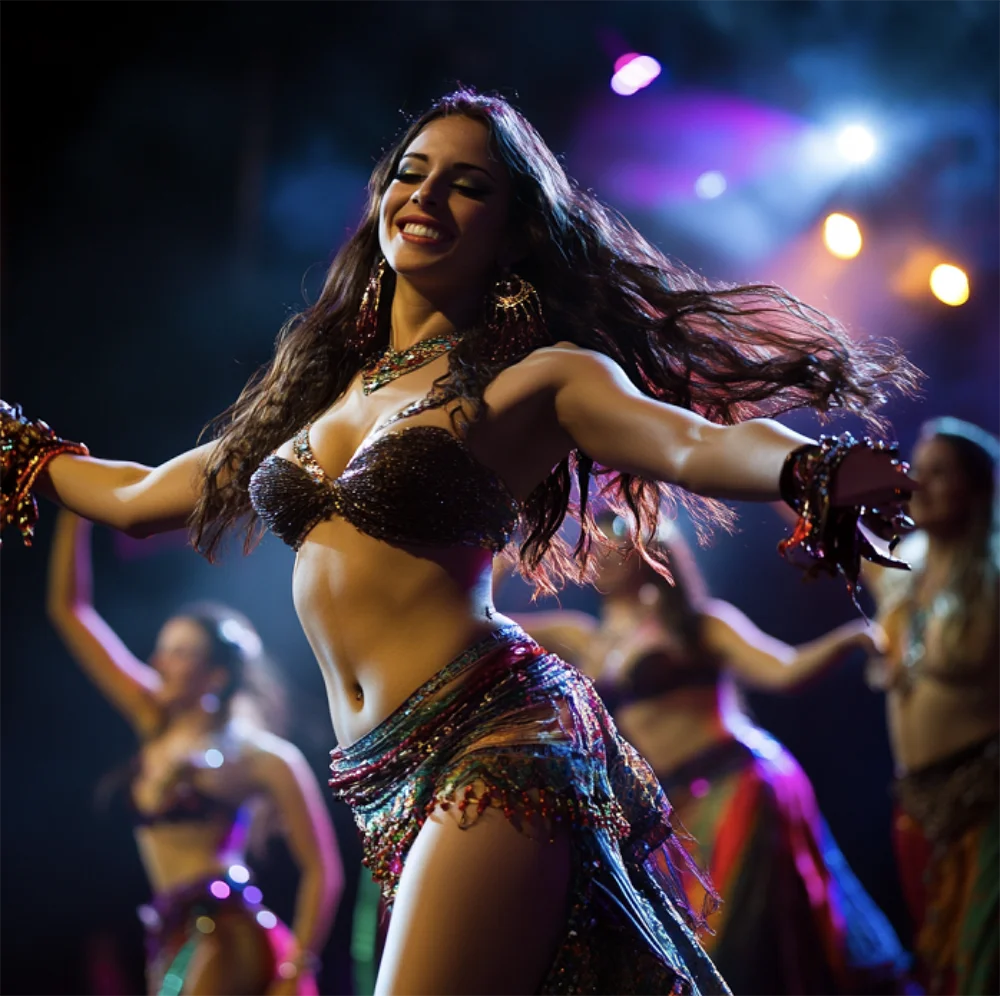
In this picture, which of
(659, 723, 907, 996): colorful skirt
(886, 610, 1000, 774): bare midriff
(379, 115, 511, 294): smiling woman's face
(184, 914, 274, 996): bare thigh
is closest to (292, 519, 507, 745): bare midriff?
(379, 115, 511, 294): smiling woman's face

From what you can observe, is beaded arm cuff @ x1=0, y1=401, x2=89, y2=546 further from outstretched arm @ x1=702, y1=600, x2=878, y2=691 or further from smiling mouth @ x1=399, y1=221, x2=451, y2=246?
outstretched arm @ x1=702, y1=600, x2=878, y2=691

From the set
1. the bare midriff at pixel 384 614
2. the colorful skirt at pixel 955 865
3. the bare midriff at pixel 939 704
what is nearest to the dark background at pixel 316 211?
the bare midriff at pixel 939 704

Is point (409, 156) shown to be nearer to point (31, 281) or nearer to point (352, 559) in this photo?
point (352, 559)

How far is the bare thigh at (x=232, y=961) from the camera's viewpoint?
4.62 metres

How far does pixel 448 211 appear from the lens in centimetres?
237

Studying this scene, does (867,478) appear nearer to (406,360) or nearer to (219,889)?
(406,360)

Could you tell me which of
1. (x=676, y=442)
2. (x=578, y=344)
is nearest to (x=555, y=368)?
(x=578, y=344)

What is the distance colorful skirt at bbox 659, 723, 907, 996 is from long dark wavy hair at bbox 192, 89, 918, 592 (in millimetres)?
2689

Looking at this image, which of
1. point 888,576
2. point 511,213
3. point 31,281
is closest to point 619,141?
point 888,576

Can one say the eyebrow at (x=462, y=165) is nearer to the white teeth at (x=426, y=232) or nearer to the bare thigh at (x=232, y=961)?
the white teeth at (x=426, y=232)

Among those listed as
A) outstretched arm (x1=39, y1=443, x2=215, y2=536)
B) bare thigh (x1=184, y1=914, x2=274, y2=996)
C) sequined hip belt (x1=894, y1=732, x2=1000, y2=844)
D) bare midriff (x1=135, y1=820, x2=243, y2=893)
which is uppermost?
outstretched arm (x1=39, y1=443, x2=215, y2=536)

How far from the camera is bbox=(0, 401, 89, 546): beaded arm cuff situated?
8.52ft

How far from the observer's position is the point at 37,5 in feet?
18.8

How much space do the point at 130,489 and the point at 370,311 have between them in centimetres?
55
